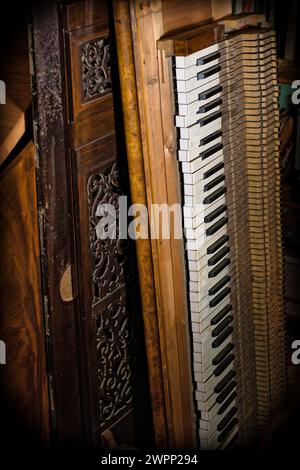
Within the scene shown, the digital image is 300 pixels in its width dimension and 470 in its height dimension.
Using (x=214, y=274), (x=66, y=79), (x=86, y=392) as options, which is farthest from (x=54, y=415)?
(x=66, y=79)

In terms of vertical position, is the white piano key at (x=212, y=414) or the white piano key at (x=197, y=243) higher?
the white piano key at (x=197, y=243)

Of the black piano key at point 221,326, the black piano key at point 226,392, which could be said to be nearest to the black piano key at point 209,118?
the black piano key at point 221,326

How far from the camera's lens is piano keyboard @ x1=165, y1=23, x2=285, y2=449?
2918 millimetres

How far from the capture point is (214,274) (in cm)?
309

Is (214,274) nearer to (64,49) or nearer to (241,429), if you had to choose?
(241,429)

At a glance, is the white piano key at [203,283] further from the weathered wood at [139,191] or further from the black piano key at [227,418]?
the black piano key at [227,418]

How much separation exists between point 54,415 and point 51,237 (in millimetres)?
578

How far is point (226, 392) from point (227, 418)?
11 cm

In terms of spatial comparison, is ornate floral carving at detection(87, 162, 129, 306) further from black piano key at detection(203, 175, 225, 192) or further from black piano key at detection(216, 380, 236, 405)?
black piano key at detection(216, 380, 236, 405)

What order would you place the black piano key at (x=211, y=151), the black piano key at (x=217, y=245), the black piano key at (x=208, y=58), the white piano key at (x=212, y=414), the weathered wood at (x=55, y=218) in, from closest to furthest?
the weathered wood at (x=55, y=218)
the black piano key at (x=208, y=58)
the black piano key at (x=211, y=151)
the black piano key at (x=217, y=245)
the white piano key at (x=212, y=414)

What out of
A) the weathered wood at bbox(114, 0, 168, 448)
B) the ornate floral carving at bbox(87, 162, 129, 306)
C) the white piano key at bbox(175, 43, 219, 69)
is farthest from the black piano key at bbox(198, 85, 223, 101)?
the ornate floral carving at bbox(87, 162, 129, 306)

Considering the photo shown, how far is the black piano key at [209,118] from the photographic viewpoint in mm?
2911

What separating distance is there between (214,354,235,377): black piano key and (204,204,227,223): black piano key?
51 centimetres

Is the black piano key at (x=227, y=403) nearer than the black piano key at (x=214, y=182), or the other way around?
the black piano key at (x=214, y=182)
